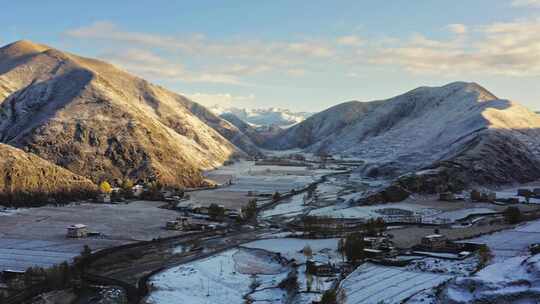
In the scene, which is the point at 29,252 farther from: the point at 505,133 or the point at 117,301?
the point at 505,133

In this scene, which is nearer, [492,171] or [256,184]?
[492,171]

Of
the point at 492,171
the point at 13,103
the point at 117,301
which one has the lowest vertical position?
the point at 117,301

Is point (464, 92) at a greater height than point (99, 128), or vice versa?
point (464, 92)

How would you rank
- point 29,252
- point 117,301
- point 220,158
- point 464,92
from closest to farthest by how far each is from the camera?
point 117,301 < point 29,252 < point 220,158 < point 464,92

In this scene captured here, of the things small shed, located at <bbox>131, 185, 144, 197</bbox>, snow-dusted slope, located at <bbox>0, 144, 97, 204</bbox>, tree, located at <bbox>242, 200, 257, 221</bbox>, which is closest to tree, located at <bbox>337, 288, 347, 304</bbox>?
tree, located at <bbox>242, 200, 257, 221</bbox>

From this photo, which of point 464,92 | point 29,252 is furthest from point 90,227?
point 464,92

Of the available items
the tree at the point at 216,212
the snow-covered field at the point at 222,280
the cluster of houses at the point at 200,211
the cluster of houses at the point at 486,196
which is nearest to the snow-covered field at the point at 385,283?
the snow-covered field at the point at 222,280

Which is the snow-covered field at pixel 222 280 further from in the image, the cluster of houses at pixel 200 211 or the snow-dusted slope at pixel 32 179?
the snow-dusted slope at pixel 32 179

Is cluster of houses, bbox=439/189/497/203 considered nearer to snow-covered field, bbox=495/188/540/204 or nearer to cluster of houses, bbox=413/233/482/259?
snow-covered field, bbox=495/188/540/204
